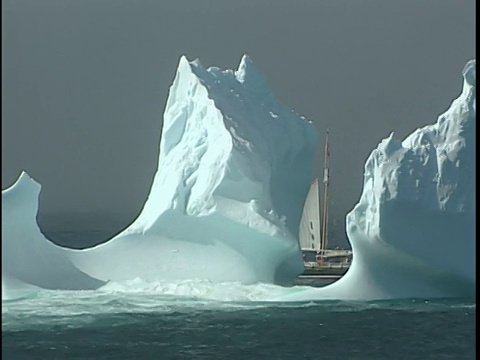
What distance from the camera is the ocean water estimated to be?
13.0 m

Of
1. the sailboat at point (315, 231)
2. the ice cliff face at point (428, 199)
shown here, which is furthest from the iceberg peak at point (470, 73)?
the sailboat at point (315, 231)

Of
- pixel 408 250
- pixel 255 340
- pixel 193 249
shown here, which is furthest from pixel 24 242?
pixel 408 250

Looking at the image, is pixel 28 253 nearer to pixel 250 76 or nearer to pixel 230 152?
pixel 230 152

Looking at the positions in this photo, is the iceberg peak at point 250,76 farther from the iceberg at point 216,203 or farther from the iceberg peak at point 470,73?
the iceberg peak at point 470,73

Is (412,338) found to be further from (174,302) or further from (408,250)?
(174,302)

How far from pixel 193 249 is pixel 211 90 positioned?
3319 millimetres

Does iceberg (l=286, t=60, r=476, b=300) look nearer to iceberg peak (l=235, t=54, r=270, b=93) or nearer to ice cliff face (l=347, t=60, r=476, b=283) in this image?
ice cliff face (l=347, t=60, r=476, b=283)

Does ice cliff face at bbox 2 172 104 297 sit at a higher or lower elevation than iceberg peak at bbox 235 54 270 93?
lower

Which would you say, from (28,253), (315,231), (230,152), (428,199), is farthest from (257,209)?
(315,231)

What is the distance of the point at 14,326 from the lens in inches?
559

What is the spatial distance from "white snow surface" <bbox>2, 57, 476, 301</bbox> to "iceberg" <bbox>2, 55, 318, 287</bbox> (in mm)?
26

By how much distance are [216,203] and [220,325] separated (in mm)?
3621

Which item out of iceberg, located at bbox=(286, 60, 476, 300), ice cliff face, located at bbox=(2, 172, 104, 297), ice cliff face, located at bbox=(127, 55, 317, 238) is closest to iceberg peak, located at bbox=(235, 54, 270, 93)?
ice cliff face, located at bbox=(127, 55, 317, 238)

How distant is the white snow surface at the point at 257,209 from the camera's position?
16203mm
